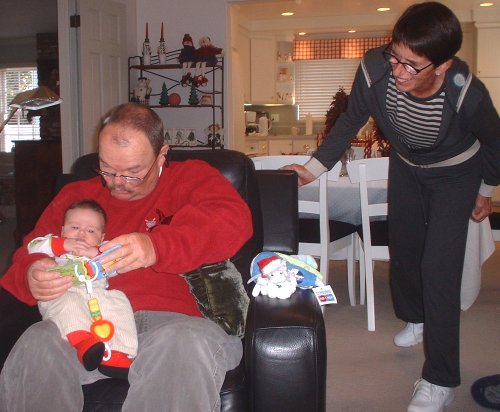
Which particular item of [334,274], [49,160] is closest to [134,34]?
[49,160]

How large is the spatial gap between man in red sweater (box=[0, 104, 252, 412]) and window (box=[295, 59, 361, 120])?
7.17 m

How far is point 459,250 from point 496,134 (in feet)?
1.32

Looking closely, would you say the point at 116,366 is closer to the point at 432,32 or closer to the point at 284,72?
the point at 432,32

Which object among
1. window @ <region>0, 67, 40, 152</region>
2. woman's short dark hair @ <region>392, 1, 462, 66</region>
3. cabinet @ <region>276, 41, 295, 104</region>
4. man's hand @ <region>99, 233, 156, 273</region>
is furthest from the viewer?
window @ <region>0, 67, 40, 152</region>

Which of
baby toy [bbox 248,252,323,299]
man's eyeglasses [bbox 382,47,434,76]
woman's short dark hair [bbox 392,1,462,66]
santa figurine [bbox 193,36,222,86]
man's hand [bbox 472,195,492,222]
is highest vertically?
santa figurine [bbox 193,36,222,86]

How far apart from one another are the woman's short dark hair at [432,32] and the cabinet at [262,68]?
6.46 m

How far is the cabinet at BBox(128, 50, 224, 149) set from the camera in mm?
5656

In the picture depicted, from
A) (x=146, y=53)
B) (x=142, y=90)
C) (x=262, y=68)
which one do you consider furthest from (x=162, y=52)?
(x=262, y=68)

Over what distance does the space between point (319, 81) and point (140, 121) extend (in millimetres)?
7384

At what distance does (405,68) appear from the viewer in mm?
1643

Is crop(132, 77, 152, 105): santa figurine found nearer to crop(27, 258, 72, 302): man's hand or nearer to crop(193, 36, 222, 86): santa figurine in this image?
crop(193, 36, 222, 86): santa figurine

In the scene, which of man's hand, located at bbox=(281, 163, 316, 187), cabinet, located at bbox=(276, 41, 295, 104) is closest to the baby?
man's hand, located at bbox=(281, 163, 316, 187)

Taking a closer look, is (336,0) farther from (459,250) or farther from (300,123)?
(459,250)

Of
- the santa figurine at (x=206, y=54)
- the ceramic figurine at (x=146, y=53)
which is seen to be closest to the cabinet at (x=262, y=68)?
the santa figurine at (x=206, y=54)
